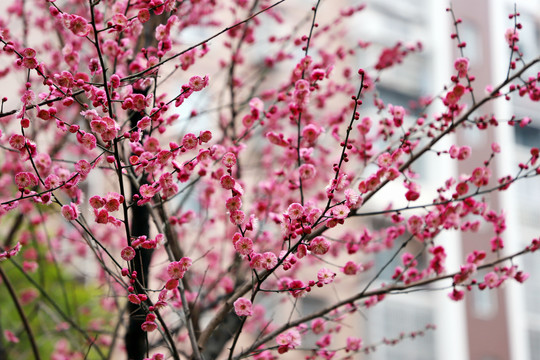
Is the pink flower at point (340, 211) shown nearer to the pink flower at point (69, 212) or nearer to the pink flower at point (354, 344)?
the pink flower at point (69, 212)

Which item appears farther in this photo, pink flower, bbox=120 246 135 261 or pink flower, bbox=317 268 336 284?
pink flower, bbox=317 268 336 284

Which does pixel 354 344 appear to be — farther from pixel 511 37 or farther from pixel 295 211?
pixel 511 37

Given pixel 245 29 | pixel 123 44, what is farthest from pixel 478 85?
pixel 123 44

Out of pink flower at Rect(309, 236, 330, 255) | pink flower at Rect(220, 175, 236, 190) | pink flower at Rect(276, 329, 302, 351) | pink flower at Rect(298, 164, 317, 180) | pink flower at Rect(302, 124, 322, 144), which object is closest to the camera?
pink flower at Rect(220, 175, 236, 190)

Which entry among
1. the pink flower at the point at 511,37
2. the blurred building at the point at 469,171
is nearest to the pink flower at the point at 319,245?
the pink flower at the point at 511,37

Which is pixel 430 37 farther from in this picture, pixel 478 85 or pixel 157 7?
pixel 157 7

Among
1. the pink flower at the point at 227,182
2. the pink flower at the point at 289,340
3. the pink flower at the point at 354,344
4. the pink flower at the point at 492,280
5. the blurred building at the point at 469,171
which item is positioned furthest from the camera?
the blurred building at the point at 469,171

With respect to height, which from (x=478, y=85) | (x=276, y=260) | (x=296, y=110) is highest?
(x=478, y=85)

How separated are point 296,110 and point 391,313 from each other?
11.1 meters

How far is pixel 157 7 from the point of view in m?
2.46

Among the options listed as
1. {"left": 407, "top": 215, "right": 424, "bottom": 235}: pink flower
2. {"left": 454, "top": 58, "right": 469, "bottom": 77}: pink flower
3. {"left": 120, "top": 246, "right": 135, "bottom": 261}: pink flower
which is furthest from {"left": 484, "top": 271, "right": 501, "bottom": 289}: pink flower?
{"left": 120, "top": 246, "right": 135, "bottom": 261}: pink flower

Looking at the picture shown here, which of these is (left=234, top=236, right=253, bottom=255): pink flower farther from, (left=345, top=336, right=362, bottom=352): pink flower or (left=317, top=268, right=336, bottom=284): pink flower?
(left=345, top=336, right=362, bottom=352): pink flower

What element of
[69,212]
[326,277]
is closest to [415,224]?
[326,277]

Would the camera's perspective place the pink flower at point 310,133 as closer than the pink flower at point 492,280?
Yes
